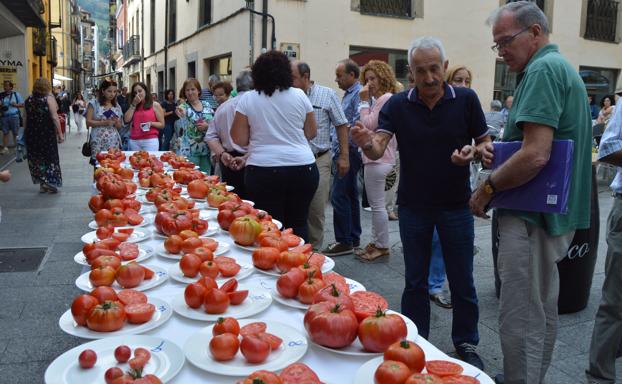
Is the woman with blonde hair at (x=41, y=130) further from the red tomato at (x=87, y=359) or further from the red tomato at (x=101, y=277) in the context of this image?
the red tomato at (x=87, y=359)

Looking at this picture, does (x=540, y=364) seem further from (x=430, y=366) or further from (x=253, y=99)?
(x=253, y=99)

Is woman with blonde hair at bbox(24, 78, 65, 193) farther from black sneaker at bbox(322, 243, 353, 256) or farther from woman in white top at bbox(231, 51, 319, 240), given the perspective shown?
woman in white top at bbox(231, 51, 319, 240)

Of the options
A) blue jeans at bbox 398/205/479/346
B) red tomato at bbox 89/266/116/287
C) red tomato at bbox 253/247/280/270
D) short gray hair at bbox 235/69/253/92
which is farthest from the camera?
short gray hair at bbox 235/69/253/92

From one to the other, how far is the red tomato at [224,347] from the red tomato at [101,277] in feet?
2.35

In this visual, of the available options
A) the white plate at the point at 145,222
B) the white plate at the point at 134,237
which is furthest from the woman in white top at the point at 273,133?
the white plate at the point at 134,237

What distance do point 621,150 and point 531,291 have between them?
1063 millimetres

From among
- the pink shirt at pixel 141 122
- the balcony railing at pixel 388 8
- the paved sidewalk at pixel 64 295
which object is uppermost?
the balcony railing at pixel 388 8

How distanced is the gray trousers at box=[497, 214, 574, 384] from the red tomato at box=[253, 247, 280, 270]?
1.04 meters

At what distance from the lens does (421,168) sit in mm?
2977

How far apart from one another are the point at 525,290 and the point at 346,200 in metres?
3.42

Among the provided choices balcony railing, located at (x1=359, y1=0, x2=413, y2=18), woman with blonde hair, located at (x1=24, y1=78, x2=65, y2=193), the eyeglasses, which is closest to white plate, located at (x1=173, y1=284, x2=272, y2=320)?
the eyeglasses

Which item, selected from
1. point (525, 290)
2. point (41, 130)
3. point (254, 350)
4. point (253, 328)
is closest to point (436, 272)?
point (525, 290)

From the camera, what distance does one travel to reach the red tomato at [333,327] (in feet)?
5.08

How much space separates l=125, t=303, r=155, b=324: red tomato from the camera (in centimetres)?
174
